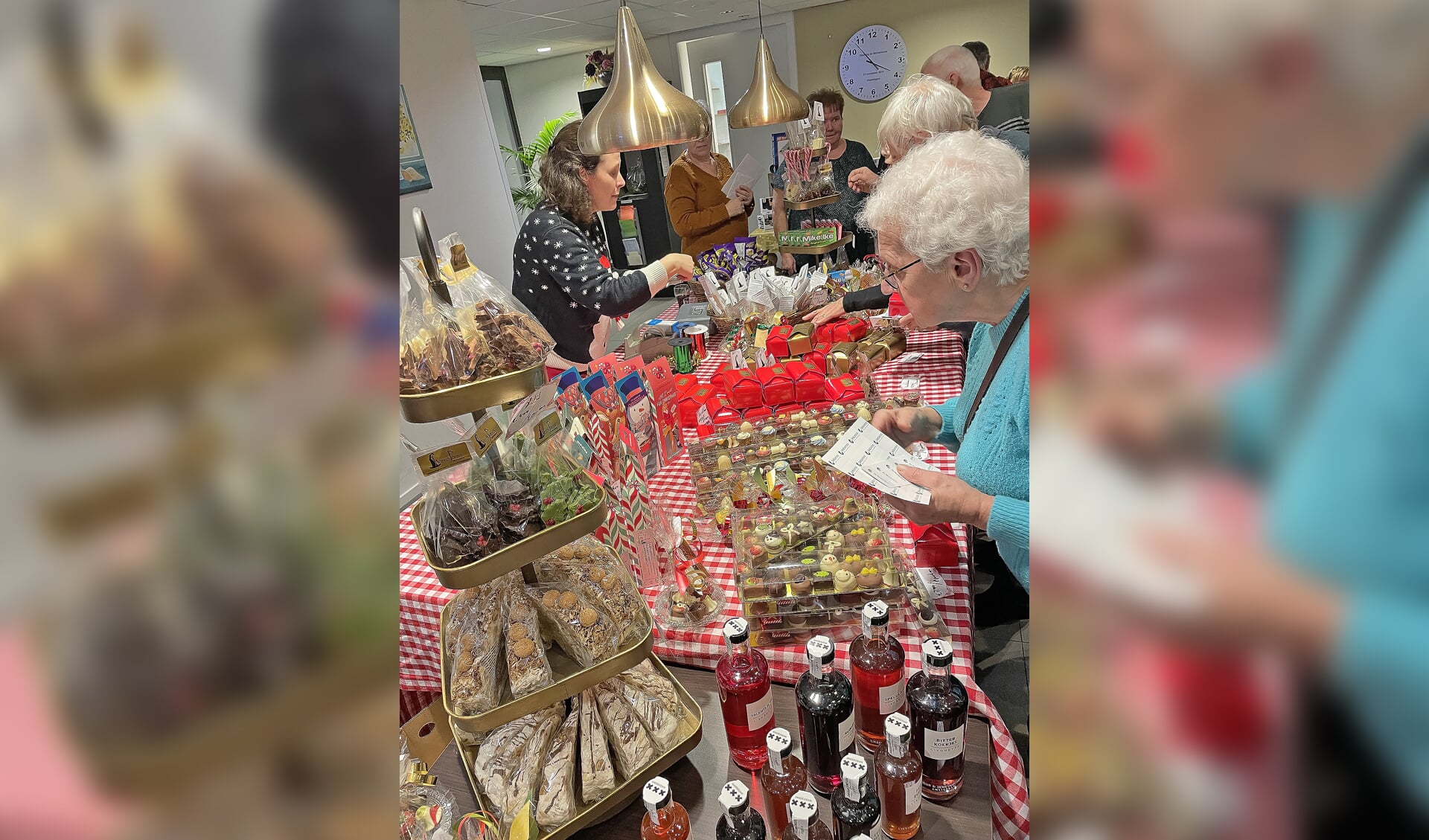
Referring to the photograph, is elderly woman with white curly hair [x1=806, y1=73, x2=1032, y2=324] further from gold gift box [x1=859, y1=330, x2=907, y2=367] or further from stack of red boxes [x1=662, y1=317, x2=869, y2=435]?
stack of red boxes [x1=662, y1=317, x2=869, y2=435]

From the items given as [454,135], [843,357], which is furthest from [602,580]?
[454,135]

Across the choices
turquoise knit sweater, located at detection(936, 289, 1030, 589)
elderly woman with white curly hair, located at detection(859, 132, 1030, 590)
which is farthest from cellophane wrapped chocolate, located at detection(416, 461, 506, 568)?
turquoise knit sweater, located at detection(936, 289, 1030, 589)

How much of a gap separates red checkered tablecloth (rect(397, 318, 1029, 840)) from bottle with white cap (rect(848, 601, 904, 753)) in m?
0.17

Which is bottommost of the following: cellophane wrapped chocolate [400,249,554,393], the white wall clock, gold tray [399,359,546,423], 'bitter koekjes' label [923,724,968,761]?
'bitter koekjes' label [923,724,968,761]

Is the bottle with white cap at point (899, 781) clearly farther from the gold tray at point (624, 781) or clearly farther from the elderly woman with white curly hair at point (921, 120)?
the elderly woman with white curly hair at point (921, 120)

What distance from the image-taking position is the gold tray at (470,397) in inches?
38.9

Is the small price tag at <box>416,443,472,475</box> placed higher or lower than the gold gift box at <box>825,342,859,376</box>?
higher

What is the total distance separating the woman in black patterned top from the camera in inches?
113

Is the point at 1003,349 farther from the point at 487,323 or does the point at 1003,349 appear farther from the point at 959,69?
the point at 959,69
